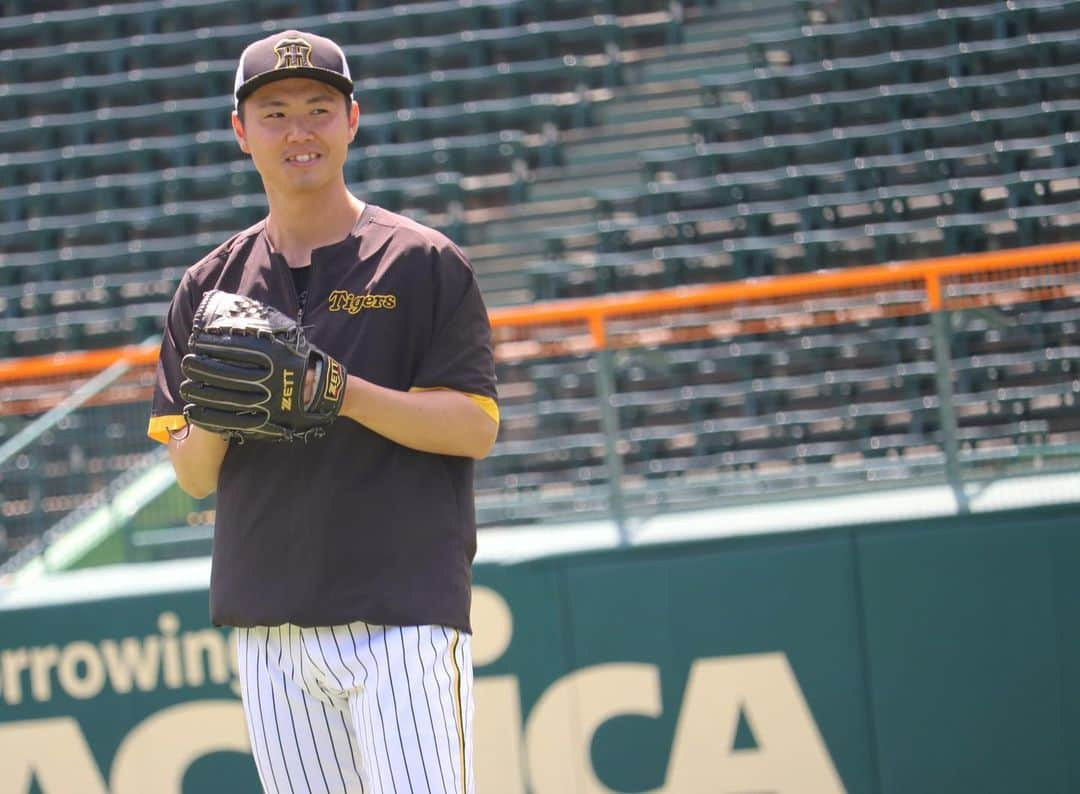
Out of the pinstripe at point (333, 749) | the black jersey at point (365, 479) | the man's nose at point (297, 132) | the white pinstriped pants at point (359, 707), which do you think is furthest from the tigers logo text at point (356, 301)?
the pinstripe at point (333, 749)

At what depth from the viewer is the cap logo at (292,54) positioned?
205 cm

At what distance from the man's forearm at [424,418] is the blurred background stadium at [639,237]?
7.06ft

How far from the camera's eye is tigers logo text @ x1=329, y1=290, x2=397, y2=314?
6.77 ft

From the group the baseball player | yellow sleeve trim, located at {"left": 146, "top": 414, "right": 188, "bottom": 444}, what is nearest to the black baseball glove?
the baseball player

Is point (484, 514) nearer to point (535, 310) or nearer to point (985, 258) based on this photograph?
point (535, 310)

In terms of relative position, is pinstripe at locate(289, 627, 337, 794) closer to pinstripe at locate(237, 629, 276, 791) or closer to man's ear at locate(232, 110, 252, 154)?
pinstripe at locate(237, 629, 276, 791)

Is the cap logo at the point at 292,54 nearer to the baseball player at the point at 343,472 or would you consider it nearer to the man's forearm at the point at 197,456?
the baseball player at the point at 343,472

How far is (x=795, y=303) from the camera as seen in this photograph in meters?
Result: 4.27

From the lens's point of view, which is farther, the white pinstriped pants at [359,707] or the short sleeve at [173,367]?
the short sleeve at [173,367]

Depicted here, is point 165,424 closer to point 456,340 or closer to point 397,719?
point 456,340

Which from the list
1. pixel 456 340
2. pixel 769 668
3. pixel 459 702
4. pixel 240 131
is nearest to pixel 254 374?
pixel 456 340

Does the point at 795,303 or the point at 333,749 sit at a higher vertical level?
the point at 795,303

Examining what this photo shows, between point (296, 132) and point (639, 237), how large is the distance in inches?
228

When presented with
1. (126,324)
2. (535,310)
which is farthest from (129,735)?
(126,324)
